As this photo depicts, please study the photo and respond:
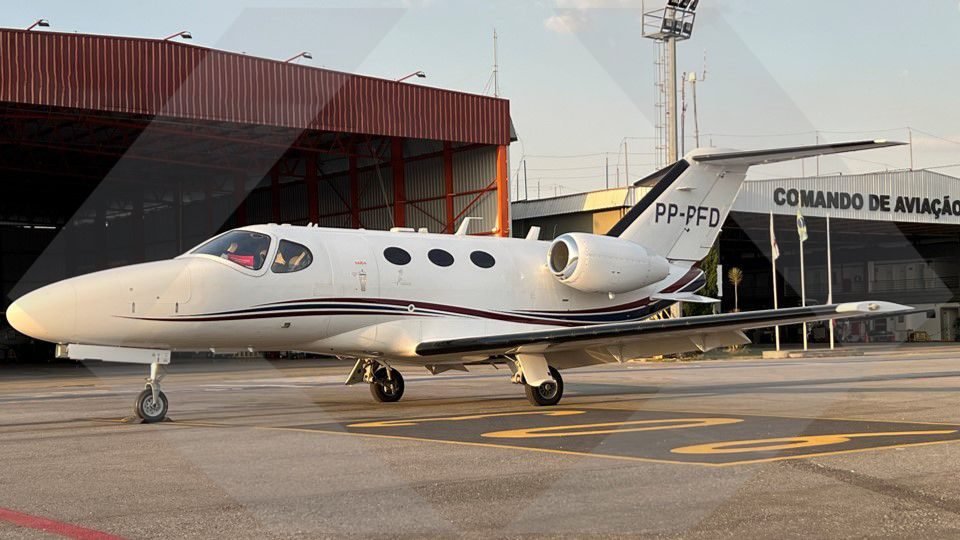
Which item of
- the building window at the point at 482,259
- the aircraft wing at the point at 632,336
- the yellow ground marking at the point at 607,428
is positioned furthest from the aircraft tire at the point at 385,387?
the yellow ground marking at the point at 607,428

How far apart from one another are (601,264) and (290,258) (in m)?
5.40

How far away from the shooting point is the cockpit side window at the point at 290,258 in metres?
15.0

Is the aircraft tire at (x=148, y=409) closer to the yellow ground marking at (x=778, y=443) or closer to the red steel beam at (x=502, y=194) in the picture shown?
the yellow ground marking at (x=778, y=443)

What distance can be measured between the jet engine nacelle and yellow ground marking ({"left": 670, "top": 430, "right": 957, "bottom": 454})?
6737mm

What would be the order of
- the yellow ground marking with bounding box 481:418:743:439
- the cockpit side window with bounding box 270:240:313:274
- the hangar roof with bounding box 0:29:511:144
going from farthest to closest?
the hangar roof with bounding box 0:29:511:144
the cockpit side window with bounding box 270:240:313:274
the yellow ground marking with bounding box 481:418:743:439

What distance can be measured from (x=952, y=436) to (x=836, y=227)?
53.5 metres

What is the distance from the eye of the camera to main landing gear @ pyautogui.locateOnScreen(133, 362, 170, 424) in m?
13.5

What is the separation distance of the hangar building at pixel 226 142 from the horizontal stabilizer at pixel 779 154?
1981cm

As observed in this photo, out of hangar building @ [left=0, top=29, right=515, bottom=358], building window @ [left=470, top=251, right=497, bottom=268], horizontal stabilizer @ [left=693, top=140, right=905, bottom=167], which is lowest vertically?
building window @ [left=470, top=251, right=497, bottom=268]

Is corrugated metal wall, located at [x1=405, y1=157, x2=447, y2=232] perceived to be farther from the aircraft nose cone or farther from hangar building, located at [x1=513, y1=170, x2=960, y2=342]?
the aircraft nose cone

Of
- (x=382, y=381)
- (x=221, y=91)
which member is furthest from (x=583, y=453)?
(x=221, y=91)

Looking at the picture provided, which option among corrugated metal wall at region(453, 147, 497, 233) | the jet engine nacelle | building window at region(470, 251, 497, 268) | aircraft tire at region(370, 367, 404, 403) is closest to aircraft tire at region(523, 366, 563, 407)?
the jet engine nacelle

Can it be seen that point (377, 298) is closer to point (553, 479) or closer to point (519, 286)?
point (519, 286)

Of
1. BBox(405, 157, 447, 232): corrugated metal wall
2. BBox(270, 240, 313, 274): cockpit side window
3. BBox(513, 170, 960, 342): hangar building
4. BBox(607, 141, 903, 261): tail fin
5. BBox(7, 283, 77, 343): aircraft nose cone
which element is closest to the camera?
BBox(7, 283, 77, 343): aircraft nose cone
